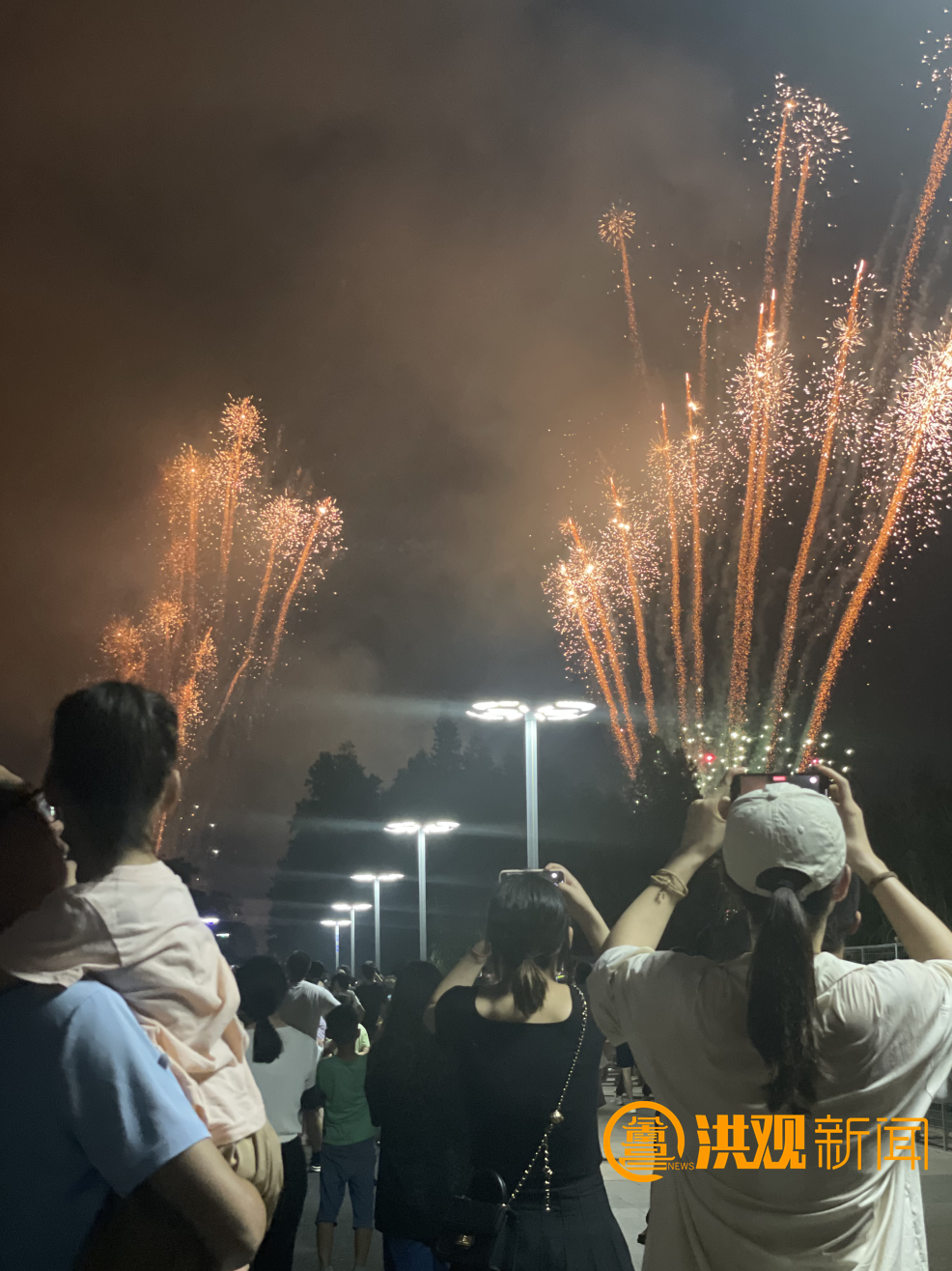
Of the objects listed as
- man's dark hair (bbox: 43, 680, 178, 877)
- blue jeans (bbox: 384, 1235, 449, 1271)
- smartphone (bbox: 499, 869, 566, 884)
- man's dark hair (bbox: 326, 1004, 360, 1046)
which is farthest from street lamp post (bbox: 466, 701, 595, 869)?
man's dark hair (bbox: 43, 680, 178, 877)

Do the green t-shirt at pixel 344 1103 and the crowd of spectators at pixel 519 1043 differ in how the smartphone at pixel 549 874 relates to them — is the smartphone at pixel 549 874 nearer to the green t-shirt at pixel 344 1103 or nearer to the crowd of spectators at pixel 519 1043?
the crowd of spectators at pixel 519 1043

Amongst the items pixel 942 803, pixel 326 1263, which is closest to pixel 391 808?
pixel 942 803

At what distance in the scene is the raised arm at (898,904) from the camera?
2840 millimetres

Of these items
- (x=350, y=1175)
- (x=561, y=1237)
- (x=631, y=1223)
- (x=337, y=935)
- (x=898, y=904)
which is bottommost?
(x=337, y=935)

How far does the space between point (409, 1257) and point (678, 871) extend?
360 cm

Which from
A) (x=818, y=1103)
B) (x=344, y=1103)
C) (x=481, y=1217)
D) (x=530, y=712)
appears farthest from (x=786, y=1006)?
(x=530, y=712)

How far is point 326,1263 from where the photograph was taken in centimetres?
913

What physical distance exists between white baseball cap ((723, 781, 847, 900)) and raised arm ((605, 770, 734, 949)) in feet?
0.99

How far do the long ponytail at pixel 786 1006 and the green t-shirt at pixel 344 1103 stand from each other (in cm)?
729

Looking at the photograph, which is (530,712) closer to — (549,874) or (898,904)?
(549,874)

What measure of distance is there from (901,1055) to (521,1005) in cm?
158

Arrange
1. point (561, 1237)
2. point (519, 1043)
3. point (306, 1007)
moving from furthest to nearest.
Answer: point (306, 1007) < point (519, 1043) < point (561, 1237)

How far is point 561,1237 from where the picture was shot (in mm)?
3666

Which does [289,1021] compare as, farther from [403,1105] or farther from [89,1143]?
[89,1143]
